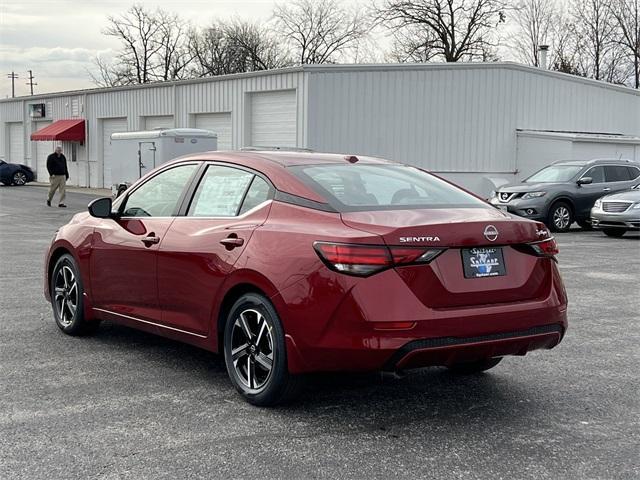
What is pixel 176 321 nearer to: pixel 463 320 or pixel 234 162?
pixel 234 162

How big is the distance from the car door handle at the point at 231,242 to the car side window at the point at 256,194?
0.71 feet

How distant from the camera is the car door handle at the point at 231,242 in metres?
4.89

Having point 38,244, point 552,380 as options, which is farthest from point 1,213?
point 552,380

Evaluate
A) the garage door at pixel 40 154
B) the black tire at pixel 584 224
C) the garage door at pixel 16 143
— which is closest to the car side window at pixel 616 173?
the black tire at pixel 584 224

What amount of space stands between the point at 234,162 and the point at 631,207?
13349 mm

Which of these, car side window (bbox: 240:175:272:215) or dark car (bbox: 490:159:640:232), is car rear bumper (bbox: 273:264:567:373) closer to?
car side window (bbox: 240:175:272:215)

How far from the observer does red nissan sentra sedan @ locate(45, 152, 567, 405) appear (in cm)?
427

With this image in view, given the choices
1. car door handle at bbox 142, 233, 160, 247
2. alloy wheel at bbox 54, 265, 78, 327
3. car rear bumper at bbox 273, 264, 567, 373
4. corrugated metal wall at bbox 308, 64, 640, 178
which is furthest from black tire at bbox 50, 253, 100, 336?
corrugated metal wall at bbox 308, 64, 640, 178

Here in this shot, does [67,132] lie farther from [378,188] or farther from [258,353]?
[258,353]

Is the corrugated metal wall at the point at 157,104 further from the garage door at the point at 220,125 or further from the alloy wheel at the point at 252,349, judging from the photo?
the alloy wheel at the point at 252,349

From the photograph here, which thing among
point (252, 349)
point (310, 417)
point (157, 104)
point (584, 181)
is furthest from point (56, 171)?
point (310, 417)

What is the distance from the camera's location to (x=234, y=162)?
5434 mm

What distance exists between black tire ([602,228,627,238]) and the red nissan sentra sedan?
41.4 feet

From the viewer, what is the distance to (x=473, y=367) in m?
5.61
